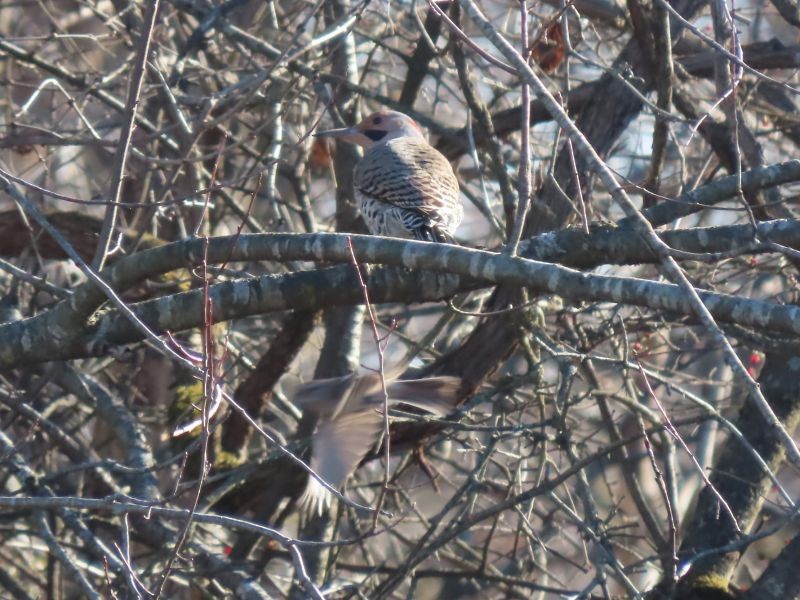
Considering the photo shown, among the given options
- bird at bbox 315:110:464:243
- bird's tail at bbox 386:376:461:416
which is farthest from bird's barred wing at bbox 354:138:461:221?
bird's tail at bbox 386:376:461:416

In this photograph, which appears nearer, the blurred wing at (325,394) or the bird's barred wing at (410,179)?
the blurred wing at (325,394)

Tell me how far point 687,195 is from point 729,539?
2133 mm

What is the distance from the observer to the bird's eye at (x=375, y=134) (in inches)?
279

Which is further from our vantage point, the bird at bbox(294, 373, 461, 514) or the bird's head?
the bird's head

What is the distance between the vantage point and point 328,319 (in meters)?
6.68

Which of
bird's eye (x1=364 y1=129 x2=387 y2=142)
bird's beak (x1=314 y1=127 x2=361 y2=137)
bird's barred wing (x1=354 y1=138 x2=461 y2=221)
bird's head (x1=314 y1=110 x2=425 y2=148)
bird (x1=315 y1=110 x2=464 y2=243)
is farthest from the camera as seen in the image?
bird's eye (x1=364 y1=129 x2=387 y2=142)

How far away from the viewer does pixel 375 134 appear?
715 centimetres

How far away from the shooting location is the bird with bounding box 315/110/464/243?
596 centimetres

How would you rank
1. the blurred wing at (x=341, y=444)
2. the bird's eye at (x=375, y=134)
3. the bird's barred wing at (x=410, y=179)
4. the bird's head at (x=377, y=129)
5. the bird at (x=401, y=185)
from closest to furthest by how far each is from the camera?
the blurred wing at (x=341, y=444) < the bird at (x=401, y=185) < the bird's barred wing at (x=410, y=179) < the bird's head at (x=377, y=129) < the bird's eye at (x=375, y=134)

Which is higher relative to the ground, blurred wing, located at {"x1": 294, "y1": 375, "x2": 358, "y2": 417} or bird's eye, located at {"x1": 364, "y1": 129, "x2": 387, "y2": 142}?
bird's eye, located at {"x1": 364, "y1": 129, "x2": 387, "y2": 142}

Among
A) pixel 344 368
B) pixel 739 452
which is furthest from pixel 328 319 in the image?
pixel 739 452

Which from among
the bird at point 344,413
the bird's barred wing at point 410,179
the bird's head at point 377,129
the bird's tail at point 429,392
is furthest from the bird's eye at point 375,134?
the bird at point 344,413

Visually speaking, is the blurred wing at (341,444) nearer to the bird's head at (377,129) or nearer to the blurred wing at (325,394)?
the blurred wing at (325,394)

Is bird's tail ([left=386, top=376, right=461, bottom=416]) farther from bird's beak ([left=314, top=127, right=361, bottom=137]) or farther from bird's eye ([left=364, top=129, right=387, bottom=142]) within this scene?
bird's eye ([left=364, top=129, right=387, bottom=142])
